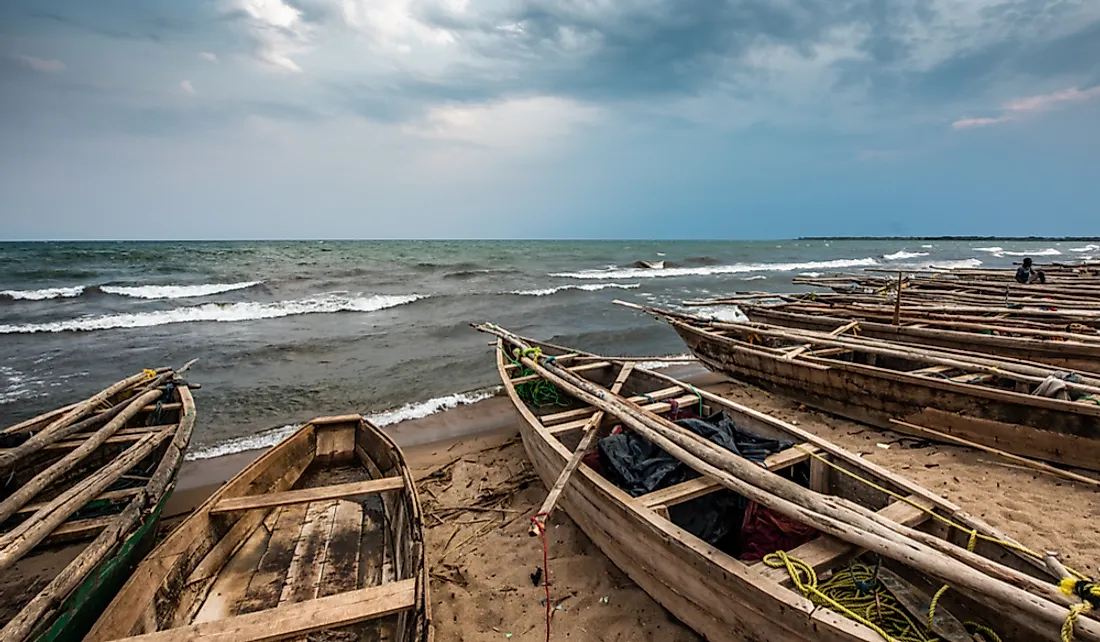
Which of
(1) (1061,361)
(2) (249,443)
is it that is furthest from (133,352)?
(1) (1061,361)

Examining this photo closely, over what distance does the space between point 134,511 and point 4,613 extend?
1254 mm

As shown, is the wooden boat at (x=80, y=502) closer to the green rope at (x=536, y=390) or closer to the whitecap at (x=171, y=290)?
the green rope at (x=536, y=390)

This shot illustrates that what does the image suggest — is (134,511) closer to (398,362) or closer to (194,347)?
(398,362)

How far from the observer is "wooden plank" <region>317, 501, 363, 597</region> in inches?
158

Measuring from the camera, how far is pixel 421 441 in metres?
8.01

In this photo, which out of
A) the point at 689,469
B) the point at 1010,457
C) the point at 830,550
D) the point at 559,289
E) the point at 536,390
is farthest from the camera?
the point at 559,289

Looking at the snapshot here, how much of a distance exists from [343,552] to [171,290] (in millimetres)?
30800

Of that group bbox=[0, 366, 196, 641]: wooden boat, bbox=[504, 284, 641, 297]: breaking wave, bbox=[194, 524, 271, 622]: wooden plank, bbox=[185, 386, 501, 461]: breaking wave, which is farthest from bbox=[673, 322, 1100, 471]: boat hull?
bbox=[504, 284, 641, 297]: breaking wave

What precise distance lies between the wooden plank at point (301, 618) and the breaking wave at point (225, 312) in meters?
19.7

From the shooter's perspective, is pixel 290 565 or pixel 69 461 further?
pixel 69 461

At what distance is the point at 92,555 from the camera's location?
3.63 metres

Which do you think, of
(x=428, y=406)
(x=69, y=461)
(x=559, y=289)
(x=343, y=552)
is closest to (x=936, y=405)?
(x=343, y=552)

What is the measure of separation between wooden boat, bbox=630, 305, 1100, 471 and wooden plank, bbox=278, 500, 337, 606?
6.85 meters

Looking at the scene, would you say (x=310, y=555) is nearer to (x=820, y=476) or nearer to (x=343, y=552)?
(x=343, y=552)
